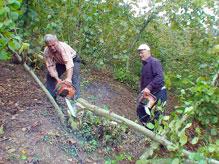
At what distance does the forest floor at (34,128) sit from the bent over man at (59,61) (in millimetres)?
A: 565

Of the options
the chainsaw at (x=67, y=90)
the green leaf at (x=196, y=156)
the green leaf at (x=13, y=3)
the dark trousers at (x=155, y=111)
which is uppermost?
the green leaf at (x=13, y=3)

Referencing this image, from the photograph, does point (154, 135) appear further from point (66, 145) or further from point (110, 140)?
point (66, 145)

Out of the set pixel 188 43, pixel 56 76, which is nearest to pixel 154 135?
pixel 56 76

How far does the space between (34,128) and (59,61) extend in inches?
51.6

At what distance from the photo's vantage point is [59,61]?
6453mm

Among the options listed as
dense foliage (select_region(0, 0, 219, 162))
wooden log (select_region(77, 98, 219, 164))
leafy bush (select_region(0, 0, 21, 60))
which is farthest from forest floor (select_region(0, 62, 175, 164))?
leafy bush (select_region(0, 0, 21, 60))

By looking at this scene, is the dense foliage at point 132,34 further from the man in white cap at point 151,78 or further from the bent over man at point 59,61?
the bent over man at point 59,61

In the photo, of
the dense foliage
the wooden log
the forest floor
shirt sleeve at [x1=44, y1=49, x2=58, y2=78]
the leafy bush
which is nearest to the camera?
the leafy bush

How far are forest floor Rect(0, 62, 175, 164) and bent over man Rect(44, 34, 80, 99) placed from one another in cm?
56

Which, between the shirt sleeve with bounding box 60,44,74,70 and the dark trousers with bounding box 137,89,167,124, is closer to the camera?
the shirt sleeve with bounding box 60,44,74,70

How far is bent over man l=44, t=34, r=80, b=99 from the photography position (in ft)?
19.7

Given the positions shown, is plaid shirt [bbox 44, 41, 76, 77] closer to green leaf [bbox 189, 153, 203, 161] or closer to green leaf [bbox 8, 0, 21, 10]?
green leaf [bbox 8, 0, 21, 10]

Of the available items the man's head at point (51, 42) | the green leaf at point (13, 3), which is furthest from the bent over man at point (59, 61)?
the green leaf at point (13, 3)

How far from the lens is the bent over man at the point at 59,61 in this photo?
602 centimetres
